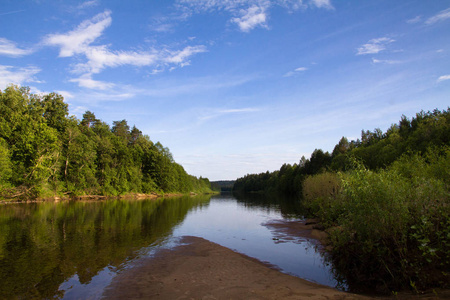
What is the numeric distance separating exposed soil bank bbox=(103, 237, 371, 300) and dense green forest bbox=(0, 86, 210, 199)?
150ft

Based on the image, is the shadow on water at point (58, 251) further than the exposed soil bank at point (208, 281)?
Yes

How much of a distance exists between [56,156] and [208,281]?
58.1m

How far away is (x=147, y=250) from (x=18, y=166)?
4795 cm

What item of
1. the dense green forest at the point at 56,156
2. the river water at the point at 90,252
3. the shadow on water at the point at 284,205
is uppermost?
the dense green forest at the point at 56,156

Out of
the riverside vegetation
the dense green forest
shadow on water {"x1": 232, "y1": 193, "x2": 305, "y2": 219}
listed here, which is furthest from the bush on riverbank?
the dense green forest

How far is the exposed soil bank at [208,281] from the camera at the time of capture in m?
8.73

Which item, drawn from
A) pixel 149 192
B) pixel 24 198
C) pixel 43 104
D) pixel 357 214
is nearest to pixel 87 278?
pixel 357 214

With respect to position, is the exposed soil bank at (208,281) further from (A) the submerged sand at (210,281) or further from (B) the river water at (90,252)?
(B) the river water at (90,252)

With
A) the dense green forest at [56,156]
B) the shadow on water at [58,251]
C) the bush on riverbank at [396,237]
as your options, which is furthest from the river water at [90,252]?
the dense green forest at [56,156]

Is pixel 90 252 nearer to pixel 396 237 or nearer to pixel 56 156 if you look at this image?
pixel 396 237

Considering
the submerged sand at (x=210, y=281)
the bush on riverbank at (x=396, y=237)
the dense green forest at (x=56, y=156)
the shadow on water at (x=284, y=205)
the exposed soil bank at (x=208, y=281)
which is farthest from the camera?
the dense green forest at (x=56, y=156)

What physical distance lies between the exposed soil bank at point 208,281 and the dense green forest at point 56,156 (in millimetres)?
45605

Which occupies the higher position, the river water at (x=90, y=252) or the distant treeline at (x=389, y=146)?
the distant treeline at (x=389, y=146)

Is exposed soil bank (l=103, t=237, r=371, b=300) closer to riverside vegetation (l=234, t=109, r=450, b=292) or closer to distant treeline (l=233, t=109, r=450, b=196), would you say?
riverside vegetation (l=234, t=109, r=450, b=292)
